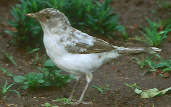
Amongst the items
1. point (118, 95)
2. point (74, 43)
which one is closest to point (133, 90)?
point (118, 95)

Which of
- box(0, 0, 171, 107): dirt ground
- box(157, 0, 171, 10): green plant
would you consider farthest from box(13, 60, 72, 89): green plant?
box(157, 0, 171, 10): green plant

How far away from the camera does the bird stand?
4727 mm

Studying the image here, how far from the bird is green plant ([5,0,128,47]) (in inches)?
79.5

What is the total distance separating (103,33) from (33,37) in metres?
1.29

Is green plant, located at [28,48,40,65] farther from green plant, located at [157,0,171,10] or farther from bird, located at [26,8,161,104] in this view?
green plant, located at [157,0,171,10]

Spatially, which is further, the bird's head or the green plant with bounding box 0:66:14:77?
the green plant with bounding box 0:66:14:77

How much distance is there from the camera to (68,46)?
477 cm

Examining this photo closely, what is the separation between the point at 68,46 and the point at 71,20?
7.34 feet

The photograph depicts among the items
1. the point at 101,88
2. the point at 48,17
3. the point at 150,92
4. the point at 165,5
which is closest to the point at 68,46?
the point at 48,17

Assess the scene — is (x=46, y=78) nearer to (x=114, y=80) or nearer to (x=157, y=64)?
(x=114, y=80)

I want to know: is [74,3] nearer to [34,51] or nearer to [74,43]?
[34,51]

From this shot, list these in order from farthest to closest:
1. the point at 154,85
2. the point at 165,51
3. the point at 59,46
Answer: the point at 165,51, the point at 154,85, the point at 59,46


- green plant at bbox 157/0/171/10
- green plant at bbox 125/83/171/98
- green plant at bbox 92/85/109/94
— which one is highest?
green plant at bbox 157/0/171/10

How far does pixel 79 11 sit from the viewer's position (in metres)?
6.96
